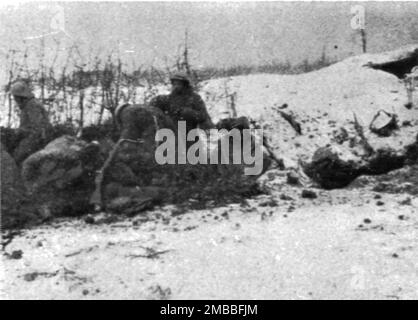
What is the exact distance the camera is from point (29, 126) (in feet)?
19.7

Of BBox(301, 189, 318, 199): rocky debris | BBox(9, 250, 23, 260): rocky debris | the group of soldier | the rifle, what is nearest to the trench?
the group of soldier

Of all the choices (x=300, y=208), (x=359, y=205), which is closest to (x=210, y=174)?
(x=300, y=208)

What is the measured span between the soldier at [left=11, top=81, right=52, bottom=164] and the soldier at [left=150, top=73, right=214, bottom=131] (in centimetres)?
140

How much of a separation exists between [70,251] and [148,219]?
948 mm

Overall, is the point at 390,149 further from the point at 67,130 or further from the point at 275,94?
the point at 67,130

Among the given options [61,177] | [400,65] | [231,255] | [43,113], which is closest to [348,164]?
[231,255]

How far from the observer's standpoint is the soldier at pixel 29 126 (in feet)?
19.2

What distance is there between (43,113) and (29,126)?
0.26 meters

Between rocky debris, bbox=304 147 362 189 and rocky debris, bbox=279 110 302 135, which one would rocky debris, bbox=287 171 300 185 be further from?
rocky debris, bbox=279 110 302 135

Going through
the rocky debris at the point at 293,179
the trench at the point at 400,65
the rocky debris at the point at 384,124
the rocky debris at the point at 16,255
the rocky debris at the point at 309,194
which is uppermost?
the trench at the point at 400,65

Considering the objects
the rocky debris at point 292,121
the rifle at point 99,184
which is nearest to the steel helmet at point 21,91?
the rifle at point 99,184

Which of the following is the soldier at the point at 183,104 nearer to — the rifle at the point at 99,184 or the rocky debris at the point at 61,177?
the rifle at the point at 99,184

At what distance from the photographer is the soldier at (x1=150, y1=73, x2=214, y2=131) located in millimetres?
6465

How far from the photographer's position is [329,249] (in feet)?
12.6
